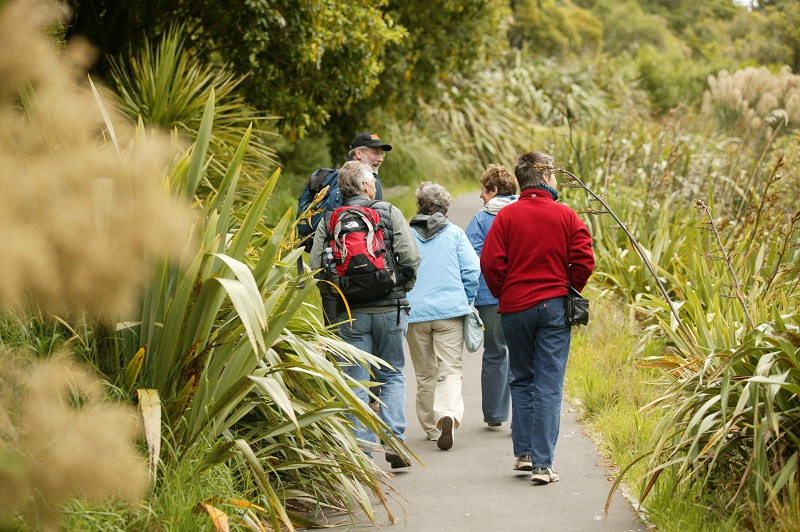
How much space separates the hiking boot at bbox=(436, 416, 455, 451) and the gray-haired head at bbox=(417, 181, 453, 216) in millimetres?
1491

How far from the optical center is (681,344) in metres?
6.23

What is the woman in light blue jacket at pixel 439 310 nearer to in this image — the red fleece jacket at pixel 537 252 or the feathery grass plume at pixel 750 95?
the red fleece jacket at pixel 537 252

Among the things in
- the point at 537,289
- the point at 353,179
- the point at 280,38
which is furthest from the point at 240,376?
the point at 280,38

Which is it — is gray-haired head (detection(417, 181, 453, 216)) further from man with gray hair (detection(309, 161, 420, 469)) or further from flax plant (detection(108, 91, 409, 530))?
flax plant (detection(108, 91, 409, 530))

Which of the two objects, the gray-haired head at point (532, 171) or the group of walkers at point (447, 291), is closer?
the group of walkers at point (447, 291)

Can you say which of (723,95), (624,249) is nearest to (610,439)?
(624,249)

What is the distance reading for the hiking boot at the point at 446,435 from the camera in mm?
6859

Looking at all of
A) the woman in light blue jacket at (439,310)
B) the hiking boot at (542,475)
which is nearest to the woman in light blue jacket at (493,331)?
the woman in light blue jacket at (439,310)

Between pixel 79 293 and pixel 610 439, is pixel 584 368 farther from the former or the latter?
pixel 79 293

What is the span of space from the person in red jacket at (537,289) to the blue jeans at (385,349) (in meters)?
0.69

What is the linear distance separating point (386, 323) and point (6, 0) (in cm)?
404

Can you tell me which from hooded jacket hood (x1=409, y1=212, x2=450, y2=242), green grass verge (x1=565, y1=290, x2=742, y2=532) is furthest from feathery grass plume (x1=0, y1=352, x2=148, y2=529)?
hooded jacket hood (x1=409, y1=212, x2=450, y2=242)

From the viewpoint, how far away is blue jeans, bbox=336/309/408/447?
6.35 meters

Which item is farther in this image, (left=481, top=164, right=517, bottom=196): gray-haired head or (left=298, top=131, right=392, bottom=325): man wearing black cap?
(left=481, top=164, right=517, bottom=196): gray-haired head
